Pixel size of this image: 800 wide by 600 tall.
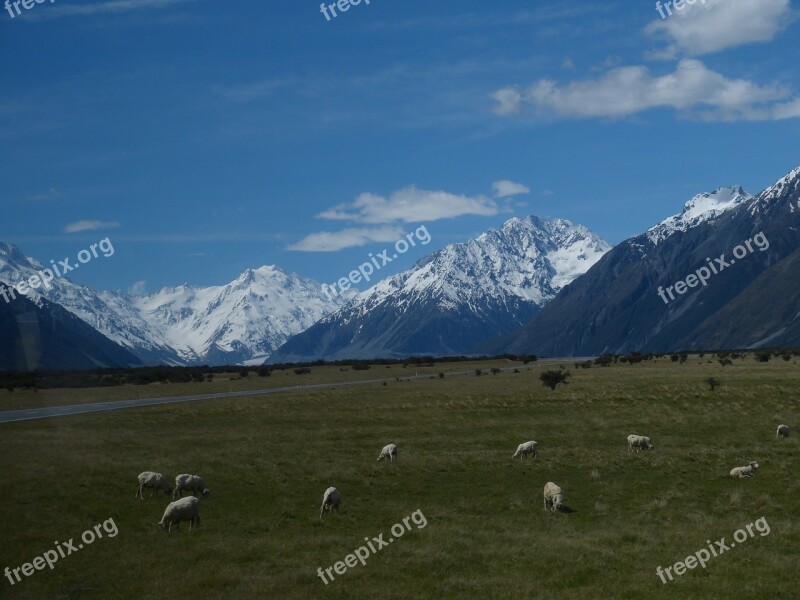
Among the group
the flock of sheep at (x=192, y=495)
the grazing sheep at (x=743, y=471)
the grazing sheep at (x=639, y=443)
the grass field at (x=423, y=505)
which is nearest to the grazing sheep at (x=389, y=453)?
the grass field at (x=423, y=505)

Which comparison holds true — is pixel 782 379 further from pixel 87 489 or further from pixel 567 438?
pixel 87 489

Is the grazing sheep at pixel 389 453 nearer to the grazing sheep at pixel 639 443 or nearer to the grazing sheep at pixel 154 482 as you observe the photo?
the grazing sheep at pixel 154 482

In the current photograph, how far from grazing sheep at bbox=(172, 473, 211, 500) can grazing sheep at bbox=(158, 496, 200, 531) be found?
3974 millimetres

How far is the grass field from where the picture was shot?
17.8m

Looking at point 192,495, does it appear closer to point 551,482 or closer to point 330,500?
point 330,500

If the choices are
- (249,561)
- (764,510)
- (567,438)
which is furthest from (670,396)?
(249,561)

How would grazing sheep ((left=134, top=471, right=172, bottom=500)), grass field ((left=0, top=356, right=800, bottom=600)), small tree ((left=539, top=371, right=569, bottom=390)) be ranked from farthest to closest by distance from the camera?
1. small tree ((left=539, top=371, right=569, bottom=390))
2. grazing sheep ((left=134, top=471, right=172, bottom=500))
3. grass field ((left=0, top=356, right=800, bottom=600))

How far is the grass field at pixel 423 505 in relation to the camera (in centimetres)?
1777

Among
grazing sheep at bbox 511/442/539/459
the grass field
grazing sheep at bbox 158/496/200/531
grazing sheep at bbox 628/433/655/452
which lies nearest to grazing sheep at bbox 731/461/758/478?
the grass field

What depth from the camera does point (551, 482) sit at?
1074 inches

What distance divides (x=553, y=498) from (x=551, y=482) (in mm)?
2042

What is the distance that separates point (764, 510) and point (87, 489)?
22413 mm

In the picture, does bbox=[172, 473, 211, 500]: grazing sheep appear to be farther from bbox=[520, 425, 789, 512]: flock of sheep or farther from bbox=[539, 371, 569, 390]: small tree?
bbox=[539, 371, 569, 390]: small tree

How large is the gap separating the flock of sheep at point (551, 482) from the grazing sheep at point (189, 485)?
11.5 metres
